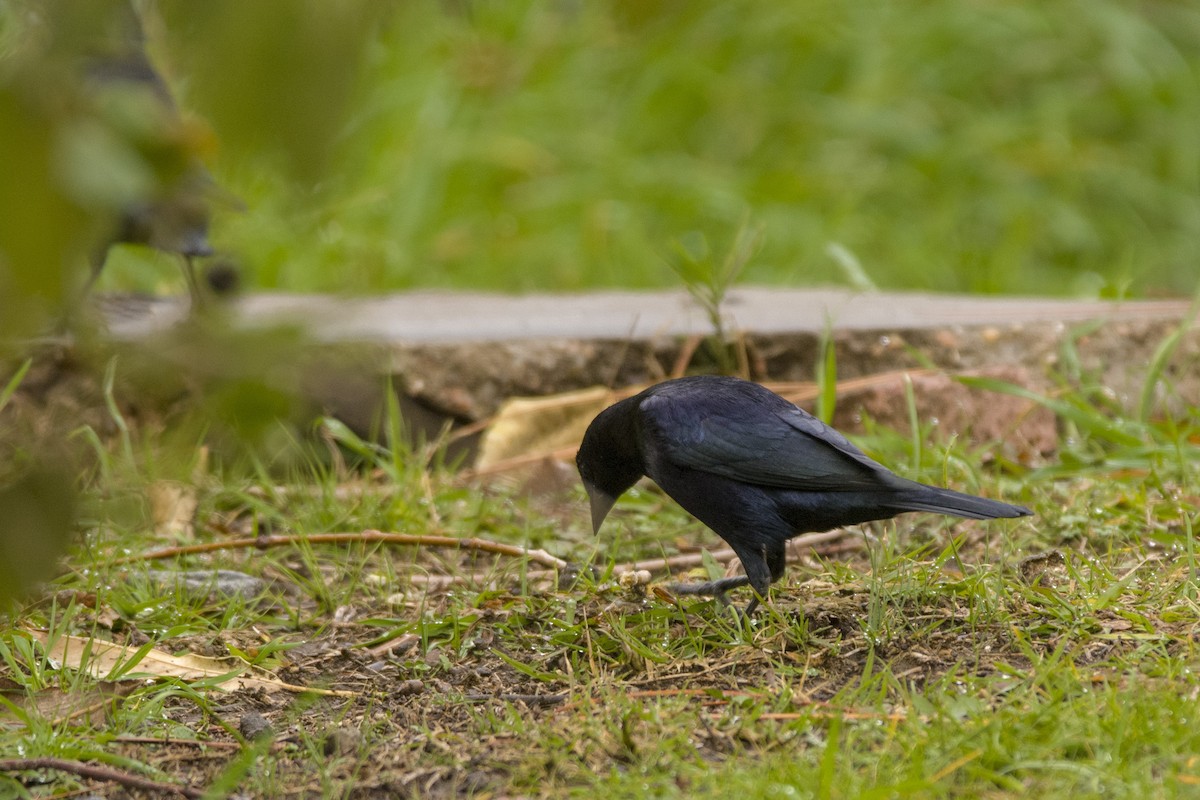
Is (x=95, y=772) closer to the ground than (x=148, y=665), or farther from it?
farther from it

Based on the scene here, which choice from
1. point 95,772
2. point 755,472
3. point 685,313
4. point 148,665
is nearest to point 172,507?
point 148,665

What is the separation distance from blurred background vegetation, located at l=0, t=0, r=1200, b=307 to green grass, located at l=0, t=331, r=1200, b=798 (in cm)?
289

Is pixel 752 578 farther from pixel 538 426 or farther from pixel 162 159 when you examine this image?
pixel 162 159

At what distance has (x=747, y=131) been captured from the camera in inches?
305

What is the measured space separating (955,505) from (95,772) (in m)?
1.52

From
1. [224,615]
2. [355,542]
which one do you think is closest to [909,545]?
[355,542]

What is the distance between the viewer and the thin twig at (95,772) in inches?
75.3

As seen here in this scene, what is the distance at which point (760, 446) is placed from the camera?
8.57 ft

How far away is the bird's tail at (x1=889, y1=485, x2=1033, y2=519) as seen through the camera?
7.59ft

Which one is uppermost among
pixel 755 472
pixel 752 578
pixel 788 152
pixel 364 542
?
pixel 755 472

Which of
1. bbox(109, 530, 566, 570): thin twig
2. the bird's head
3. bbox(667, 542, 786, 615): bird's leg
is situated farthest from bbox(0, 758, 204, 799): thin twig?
the bird's head

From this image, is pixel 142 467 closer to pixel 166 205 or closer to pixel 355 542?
pixel 355 542

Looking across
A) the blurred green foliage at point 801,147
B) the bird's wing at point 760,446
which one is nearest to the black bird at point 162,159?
the bird's wing at point 760,446

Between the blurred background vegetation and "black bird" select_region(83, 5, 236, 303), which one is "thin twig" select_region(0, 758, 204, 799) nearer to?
"black bird" select_region(83, 5, 236, 303)
